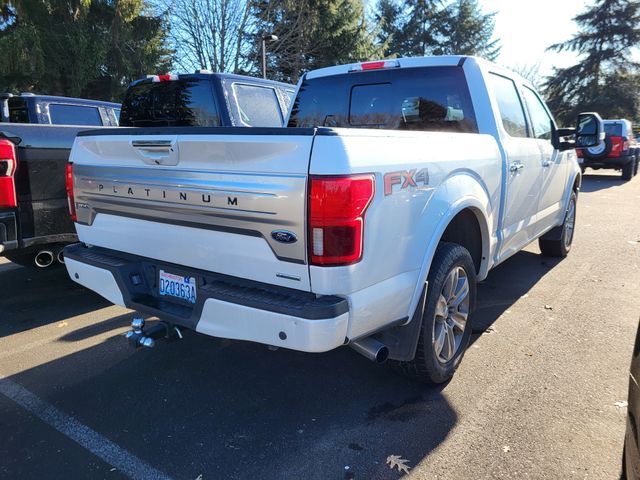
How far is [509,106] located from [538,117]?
969mm

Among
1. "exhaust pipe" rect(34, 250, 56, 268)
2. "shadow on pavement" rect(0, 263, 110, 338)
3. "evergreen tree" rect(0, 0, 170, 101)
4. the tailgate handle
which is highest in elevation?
"evergreen tree" rect(0, 0, 170, 101)

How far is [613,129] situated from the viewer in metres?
16.3

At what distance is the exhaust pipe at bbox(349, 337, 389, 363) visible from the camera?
2506 millimetres

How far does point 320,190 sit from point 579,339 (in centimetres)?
288

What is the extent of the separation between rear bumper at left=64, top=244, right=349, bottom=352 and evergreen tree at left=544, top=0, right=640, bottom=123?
43916 mm

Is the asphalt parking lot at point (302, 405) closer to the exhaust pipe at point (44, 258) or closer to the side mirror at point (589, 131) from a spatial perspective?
the exhaust pipe at point (44, 258)

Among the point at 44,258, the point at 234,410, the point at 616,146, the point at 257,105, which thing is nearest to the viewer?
the point at 234,410

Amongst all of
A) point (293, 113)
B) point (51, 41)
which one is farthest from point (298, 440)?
point (51, 41)

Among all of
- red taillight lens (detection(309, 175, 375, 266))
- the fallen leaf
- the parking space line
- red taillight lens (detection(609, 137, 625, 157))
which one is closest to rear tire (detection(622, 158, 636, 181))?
red taillight lens (detection(609, 137, 625, 157))

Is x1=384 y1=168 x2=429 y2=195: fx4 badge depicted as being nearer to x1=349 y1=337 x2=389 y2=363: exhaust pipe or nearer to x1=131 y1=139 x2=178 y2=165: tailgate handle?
x1=349 y1=337 x2=389 y2=363: exhaust pipe

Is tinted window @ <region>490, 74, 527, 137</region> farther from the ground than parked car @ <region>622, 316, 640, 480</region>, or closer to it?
farther from the ground

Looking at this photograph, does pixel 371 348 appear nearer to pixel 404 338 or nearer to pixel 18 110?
pixel 404 338

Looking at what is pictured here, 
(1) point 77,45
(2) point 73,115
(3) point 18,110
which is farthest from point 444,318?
(1) point 77,45

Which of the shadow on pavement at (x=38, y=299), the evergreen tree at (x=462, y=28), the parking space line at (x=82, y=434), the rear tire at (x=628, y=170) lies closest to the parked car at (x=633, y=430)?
the parking space line at (x=82, y=434)
